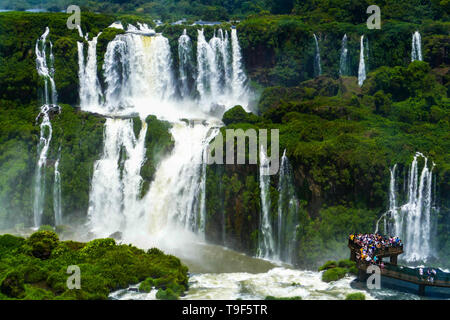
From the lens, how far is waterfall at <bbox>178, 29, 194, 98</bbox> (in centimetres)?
4806

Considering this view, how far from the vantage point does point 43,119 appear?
137 feet

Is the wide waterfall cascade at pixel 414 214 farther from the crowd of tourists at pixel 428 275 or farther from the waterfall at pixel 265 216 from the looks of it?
the waterfall at pixel 265 216

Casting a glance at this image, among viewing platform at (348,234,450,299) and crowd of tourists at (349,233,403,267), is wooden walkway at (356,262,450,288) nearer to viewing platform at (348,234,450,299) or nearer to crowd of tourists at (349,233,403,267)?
viewing platform at (348,234,450,299)

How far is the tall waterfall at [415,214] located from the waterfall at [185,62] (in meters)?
19.7

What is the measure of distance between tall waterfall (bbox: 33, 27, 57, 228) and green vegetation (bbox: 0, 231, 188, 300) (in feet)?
28.7

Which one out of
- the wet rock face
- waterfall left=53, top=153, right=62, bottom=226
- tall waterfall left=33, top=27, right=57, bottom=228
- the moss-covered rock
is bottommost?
the wet rock face

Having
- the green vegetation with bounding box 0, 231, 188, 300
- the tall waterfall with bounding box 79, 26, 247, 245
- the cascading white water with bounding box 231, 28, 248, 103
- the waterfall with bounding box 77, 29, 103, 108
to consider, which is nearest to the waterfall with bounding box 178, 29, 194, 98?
the tall waterfall with bounding box 79, 26, 247, 245

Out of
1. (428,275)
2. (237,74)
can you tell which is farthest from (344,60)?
(428,275)

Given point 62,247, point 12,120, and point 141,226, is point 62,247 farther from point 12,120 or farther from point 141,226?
point 12,120

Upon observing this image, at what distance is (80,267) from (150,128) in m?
13.4

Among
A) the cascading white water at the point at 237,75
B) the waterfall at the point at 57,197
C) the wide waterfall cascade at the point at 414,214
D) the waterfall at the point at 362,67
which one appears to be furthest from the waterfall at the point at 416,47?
the waterfall at the point at 57,197

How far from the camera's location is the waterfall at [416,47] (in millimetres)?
46500

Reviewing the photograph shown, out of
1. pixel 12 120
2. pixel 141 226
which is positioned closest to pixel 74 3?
pixel 12 120
